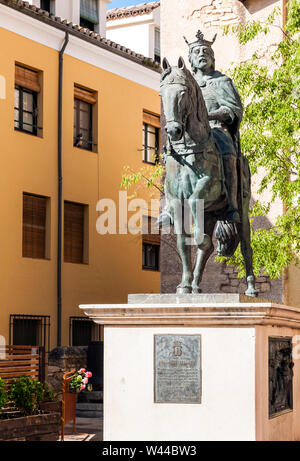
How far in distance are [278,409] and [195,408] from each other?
1.02 metres

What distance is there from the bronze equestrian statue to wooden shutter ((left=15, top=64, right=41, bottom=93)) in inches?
512

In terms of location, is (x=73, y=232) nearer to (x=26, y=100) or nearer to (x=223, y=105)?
(x=26, y=100)

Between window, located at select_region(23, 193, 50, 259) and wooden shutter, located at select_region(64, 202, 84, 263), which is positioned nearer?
window, located at select_region(23, 193, 50, 259)

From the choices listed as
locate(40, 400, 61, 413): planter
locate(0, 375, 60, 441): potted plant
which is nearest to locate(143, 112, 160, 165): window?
locate(40, 400, 61, 413): planter

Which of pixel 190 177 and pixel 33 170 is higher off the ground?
pixel 33 170

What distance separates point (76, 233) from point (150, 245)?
11.9ft

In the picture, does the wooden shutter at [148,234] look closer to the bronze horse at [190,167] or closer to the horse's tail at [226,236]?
the horse's tail at [226,236]

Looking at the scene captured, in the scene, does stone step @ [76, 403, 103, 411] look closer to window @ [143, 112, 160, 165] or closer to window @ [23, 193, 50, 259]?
window @ [23, 193, 50, 259]

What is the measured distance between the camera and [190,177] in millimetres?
9281

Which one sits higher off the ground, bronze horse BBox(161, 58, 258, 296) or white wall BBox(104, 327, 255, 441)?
bronze horse BBox(161, 58, 258, 296)

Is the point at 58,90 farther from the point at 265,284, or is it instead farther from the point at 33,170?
the point at 265,284

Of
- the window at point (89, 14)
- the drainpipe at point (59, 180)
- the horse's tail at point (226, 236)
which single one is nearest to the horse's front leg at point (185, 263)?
the horse's tail at point (226, 236)

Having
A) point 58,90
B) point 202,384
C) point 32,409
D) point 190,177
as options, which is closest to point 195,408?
point 202,384

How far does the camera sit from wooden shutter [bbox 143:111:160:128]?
27703mm
